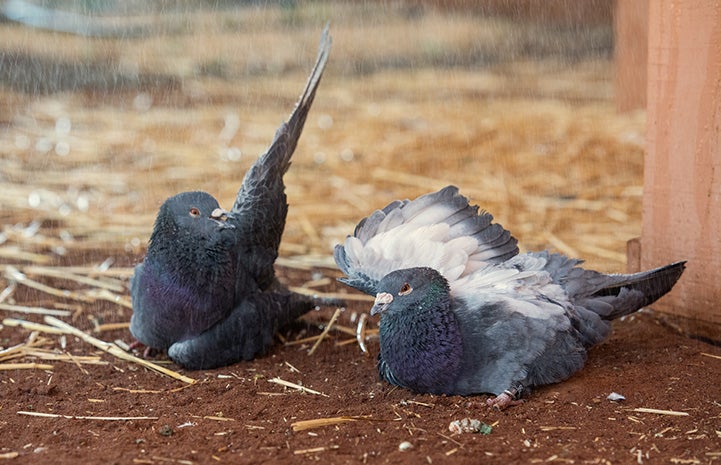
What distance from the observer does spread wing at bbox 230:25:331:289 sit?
14.5 ft

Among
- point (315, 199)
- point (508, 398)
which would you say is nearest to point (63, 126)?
point (315, 199)

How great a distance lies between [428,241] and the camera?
4.05m

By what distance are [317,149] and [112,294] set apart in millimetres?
3288

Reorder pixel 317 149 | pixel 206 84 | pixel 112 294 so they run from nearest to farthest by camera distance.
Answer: pixel 112 294 < pixel 317 149 < pixel 206 84

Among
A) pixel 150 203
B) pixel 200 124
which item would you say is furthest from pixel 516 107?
pixel 150 203

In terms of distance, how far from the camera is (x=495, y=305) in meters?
3.75

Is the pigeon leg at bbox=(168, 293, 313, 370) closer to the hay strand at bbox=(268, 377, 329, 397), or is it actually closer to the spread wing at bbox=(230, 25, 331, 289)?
the spread wing at bbox=(230, 25, 331, 289)

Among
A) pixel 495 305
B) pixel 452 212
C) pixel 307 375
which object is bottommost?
pixel 307 375

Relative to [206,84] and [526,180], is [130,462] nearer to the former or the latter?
[526,180]

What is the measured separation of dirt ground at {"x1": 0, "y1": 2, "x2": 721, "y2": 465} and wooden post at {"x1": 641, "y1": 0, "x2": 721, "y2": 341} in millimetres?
249

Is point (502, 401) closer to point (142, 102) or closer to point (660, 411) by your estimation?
point (660, 411)

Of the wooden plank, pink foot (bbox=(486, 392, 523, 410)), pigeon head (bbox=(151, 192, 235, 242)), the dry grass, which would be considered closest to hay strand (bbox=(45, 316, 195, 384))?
the dry grass

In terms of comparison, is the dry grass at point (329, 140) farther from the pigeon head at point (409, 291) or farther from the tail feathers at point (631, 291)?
the pigeon head at point (409, 291)

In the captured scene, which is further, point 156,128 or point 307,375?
point 156,128
